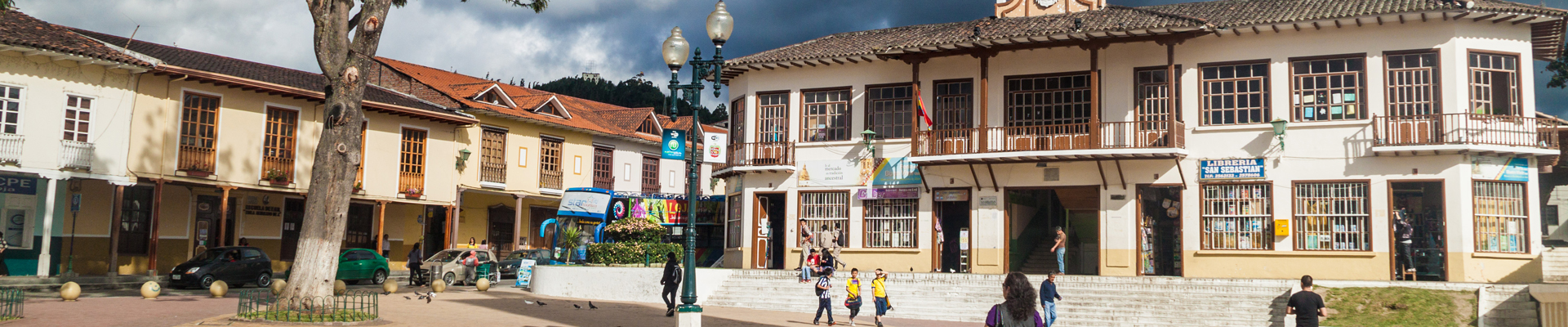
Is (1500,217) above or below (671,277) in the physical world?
above

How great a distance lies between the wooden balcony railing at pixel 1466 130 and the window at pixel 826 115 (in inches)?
449

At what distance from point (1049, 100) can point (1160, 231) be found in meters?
3.65

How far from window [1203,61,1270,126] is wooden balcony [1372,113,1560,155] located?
232 cm

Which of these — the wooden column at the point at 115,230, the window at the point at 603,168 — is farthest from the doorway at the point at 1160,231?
the wooden column at the point at 115,230

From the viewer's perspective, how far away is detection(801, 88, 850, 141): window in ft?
87.1

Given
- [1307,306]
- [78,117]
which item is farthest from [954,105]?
[78,117]

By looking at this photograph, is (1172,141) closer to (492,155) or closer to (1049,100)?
(1049,100)

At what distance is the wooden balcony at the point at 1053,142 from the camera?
2236 centimetres

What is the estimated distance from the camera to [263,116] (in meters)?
29.8

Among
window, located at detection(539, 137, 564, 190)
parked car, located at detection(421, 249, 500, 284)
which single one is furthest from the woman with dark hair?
window, located at detection(539, 137, 564, 190)

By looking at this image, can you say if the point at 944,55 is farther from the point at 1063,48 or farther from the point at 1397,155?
the point at 1397,155

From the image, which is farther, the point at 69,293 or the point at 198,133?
the point at 198,133

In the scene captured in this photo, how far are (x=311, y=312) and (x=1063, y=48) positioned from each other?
16192mm

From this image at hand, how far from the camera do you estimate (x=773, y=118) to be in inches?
1084
